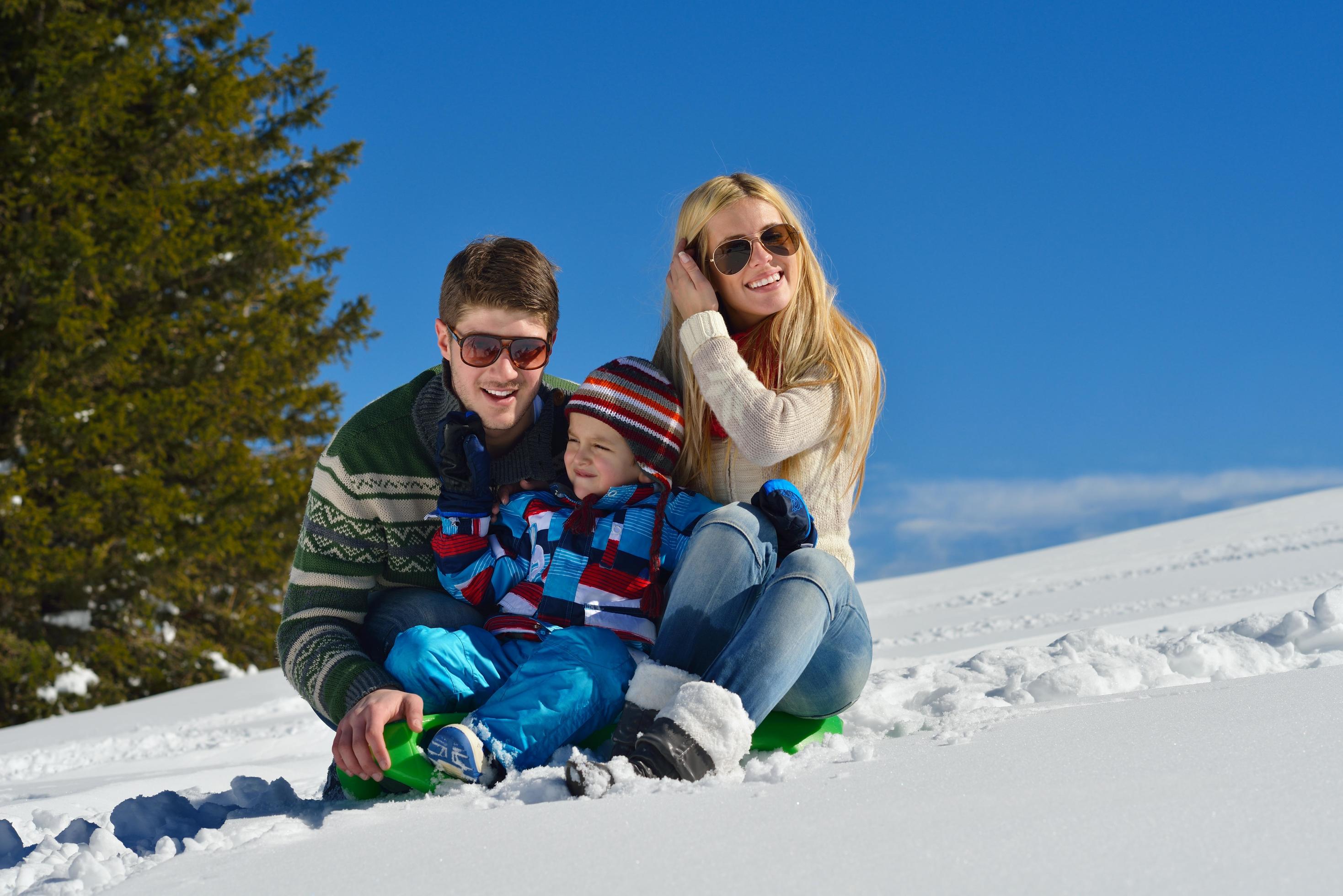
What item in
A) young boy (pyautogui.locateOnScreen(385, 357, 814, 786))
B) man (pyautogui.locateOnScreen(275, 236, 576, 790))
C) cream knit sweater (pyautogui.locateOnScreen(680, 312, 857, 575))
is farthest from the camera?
man (pyautogui.locateOnScreen(275, 236, 576, 790))

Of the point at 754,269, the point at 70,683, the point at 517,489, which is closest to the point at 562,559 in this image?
the point at 517,489

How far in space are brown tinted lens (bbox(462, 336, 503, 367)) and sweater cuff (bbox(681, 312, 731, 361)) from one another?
0.48 metres

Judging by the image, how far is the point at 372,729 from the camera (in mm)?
2043

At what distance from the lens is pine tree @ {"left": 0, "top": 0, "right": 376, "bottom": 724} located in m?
8.92

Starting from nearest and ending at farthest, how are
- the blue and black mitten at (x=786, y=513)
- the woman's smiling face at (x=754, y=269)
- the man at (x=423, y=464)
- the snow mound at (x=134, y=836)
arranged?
the snow mound at (x=134, y=836)
the blue and black mitten at (x=786, y=513)
the man at (x=423, y=464)
the woman's smiling face at (x=754, y=269)

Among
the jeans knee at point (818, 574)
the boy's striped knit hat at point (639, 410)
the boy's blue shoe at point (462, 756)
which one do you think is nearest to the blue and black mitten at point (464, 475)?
the boy's striped knit hat at point (639, 410)

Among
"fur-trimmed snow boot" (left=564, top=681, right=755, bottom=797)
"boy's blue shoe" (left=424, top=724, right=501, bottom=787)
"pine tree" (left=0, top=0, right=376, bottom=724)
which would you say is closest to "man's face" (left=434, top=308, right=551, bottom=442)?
"boy's blue shoe" (left=424, top=724, right=501, bottom=787)

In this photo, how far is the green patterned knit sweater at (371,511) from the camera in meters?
2.57

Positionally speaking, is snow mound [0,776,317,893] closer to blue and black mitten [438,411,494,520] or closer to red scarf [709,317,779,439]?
blue and black mitten [438,411,494,520]

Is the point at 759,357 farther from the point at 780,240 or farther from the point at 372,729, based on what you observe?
the point at 372,729

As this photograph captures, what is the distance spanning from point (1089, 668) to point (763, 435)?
1.28 meters

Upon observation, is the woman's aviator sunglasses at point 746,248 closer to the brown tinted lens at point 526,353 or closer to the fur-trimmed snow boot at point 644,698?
the brown tinted lens at point 526,353

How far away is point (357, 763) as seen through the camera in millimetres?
2082

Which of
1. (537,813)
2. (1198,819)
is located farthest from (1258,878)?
(537,813)
